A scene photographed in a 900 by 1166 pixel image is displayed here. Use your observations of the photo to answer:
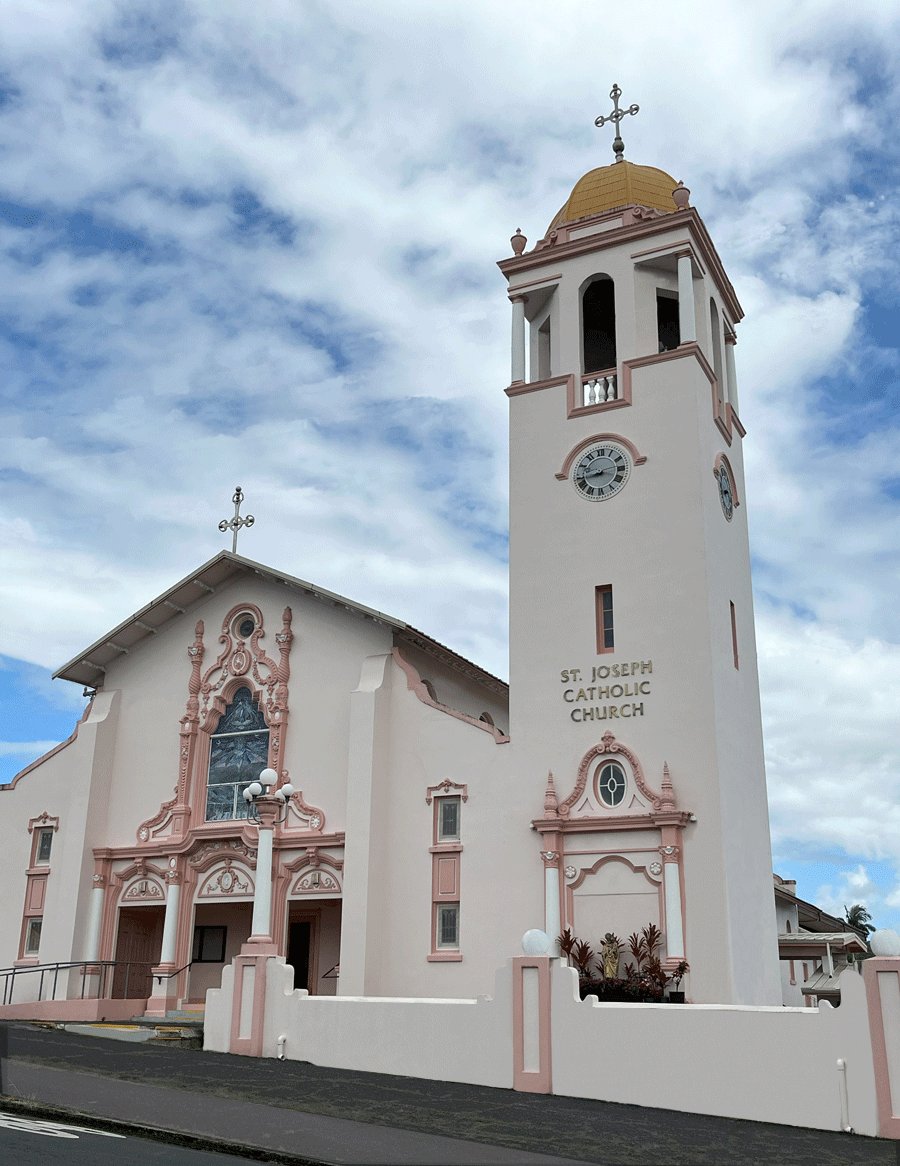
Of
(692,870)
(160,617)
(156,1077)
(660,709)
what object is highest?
(160,617)

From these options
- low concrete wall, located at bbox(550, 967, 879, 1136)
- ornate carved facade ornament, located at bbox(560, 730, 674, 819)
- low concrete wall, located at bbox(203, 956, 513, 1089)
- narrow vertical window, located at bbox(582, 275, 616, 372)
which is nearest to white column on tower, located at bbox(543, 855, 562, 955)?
ornate carved facade ornament, located at bbox(560, 730, 674, 819)

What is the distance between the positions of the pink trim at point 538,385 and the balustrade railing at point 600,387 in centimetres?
30

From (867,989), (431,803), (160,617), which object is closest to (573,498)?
(431,803)

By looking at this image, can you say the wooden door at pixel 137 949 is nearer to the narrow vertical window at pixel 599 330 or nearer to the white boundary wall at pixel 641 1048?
the white boundary wall at pixel 641 1048

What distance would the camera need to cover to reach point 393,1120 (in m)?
12.0

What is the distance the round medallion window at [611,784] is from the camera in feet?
68.7

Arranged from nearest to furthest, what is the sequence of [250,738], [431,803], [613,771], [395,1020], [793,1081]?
[793,1081], [395,1020], [613,771], [431,803], [250,738]

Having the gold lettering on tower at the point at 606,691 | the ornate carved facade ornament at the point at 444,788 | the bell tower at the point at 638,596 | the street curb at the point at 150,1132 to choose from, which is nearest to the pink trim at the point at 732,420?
the bell tower at the point at 638,596

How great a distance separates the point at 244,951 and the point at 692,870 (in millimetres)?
7701

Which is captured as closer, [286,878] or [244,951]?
[244,951]

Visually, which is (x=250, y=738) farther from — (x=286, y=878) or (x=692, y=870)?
(x=692, y=870)

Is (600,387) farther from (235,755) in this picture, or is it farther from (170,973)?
(170,973)

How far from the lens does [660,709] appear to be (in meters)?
21.0

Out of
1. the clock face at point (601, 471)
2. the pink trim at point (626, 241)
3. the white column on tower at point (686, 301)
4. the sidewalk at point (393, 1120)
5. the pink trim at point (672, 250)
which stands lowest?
the sidewalk at point (393, 1120)
